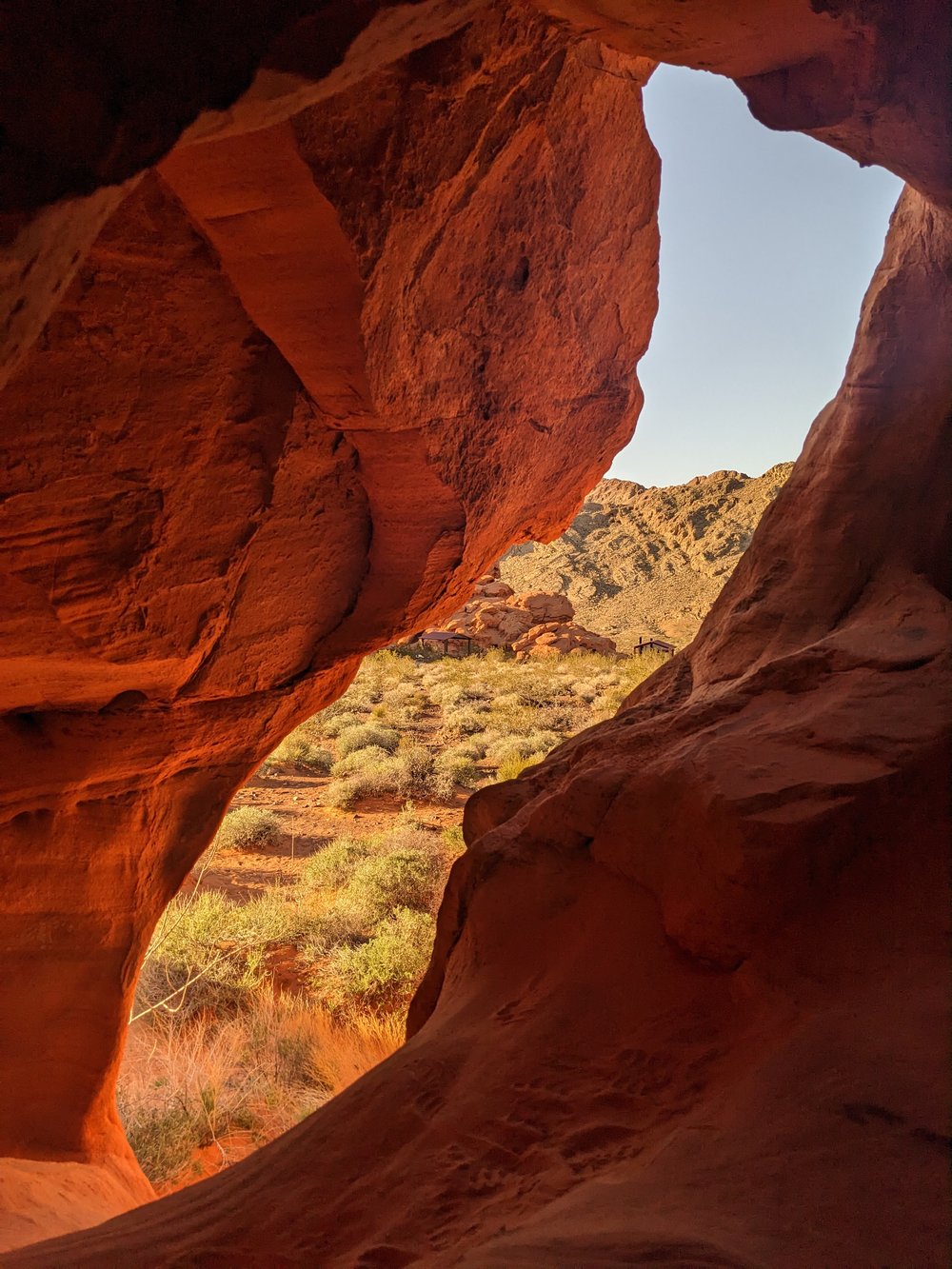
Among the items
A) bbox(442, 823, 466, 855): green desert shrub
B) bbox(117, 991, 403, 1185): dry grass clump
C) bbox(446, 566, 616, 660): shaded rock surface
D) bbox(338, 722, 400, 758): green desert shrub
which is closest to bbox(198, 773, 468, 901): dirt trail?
bbox(338, 722, 400, 758): green desert shrub

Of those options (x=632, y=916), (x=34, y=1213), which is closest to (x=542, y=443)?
(x=632, y=916)

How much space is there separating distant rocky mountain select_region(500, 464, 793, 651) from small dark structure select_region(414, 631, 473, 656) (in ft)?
27.4

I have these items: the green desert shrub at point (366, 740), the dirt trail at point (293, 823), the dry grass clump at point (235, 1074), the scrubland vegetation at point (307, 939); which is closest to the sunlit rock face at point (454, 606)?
the dry grass clump at point (235, 1074)

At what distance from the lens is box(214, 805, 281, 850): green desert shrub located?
524 inches

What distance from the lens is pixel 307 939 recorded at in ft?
33.8

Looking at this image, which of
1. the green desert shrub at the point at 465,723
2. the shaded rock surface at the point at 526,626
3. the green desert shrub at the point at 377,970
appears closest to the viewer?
the green desert shrub at the point at 377,970

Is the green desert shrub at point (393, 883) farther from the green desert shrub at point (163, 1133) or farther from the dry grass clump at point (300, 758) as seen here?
the dry grass clump at point (300, 758)

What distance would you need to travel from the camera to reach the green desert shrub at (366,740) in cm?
1720

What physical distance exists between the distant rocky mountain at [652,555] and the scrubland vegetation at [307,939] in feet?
59.8

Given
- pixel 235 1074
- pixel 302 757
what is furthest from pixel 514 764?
pixel 235 1074

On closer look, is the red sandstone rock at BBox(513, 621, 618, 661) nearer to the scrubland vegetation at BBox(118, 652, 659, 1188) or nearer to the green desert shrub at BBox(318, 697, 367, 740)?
the scrubland vegetation at BBox(118, 652, 659, 1188)

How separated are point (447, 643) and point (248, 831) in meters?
15.0

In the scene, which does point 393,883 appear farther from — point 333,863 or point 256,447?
point 256,447

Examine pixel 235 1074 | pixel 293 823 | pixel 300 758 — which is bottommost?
pixel 235 1074
